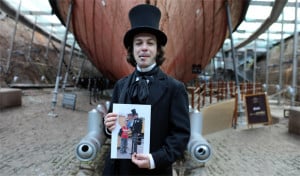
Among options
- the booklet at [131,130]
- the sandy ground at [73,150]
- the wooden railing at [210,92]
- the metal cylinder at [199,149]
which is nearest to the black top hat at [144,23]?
the booklet at [131,130]

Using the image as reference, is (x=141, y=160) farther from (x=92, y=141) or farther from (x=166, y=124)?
(x=92, y=141)

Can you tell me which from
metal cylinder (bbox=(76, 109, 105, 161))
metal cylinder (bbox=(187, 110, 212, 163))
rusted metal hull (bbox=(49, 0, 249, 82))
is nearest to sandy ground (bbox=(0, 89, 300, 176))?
metal cylinder (bbox=(187, 110, 212, 163))

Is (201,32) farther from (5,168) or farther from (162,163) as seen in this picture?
(162,163)

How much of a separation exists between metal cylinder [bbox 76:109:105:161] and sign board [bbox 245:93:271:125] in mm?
5381

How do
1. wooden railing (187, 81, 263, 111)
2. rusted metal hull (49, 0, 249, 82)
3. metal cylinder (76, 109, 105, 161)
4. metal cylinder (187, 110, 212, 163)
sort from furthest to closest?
wooden railing (187, 81, 263, 111) < rusted metal hull (49, 0, 249, 82) < metal cylinder (76, 109, 105, 161) < metal cylinder (187, 110, 212, 163)

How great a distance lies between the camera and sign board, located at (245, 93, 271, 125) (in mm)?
6973

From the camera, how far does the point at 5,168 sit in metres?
3.70

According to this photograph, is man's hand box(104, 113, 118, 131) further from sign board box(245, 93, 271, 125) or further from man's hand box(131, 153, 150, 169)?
sign board box(245, 93, 271, 125)

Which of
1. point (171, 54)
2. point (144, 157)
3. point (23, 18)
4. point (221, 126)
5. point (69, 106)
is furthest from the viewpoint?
point (23, 18)

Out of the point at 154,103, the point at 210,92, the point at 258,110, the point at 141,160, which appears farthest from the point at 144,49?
the point at 210,92

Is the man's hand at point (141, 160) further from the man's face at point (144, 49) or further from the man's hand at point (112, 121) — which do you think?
the man's face at point (144, 49)

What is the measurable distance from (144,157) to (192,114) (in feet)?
2.32

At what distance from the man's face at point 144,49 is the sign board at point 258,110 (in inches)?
226

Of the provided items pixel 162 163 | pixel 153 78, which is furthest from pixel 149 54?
pixel 162 163
